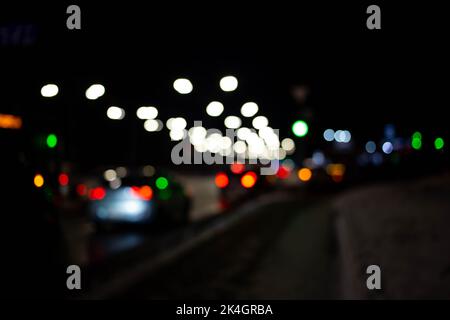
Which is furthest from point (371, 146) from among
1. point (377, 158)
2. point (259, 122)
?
point (259, 122)

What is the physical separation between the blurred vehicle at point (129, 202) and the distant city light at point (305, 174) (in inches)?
863

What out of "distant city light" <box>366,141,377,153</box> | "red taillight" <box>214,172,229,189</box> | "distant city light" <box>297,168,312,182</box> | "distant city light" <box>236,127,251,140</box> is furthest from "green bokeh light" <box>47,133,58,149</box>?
"distant city light" <box>366,141,377,153</box>

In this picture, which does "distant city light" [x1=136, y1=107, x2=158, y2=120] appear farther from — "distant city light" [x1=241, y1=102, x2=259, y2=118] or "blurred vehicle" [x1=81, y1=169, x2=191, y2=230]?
"blurred vehicle" [x1=81, y1=169, x2=191, y2=230]

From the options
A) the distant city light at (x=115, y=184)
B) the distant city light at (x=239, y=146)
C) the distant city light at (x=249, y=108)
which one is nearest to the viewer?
the distant city light at (x=115, y=184)

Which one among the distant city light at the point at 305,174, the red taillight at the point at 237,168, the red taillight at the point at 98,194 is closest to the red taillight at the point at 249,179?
the red taillight at the point at 237,168

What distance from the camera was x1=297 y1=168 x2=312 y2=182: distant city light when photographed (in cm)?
3675

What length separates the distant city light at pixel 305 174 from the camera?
121ft

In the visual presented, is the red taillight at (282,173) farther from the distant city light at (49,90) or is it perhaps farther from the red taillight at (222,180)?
the distant city light at (49,90)

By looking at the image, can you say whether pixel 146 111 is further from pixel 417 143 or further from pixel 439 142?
pixel 417 143

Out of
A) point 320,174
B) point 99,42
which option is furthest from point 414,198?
point 320,174

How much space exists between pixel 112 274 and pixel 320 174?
28.4m

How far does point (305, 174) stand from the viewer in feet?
124
